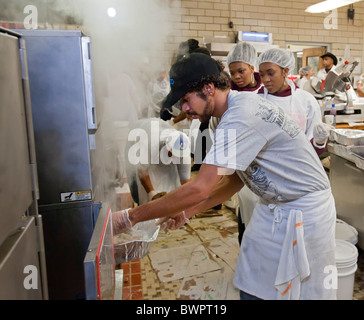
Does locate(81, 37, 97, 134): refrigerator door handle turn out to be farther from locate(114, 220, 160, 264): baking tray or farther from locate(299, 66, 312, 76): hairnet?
locate(299, 66, 312, 76): hairnet

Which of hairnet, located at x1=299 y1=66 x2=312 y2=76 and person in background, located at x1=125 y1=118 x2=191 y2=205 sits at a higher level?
hairnet, located at x1=299 y1=66 x2=312 y2=76

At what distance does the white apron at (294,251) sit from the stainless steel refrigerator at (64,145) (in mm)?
770

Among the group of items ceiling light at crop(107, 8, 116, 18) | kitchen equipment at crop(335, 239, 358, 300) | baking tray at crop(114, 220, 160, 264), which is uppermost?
ceiling light at crop(107, 8, 116, 18)

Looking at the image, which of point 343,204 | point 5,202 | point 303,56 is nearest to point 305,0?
point 303,56

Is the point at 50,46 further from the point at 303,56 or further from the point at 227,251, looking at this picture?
the point at 303,56

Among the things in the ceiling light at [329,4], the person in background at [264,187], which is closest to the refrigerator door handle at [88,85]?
the person in background at [264,187]

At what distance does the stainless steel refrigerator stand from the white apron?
2.53 ft

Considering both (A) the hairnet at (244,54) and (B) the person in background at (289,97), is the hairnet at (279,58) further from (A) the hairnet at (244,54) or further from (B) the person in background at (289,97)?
(A) the hairnet at (244,54)

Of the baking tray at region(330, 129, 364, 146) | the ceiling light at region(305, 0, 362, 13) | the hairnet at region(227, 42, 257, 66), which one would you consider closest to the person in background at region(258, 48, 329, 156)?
→ the hairnet at region(227, 42, 257, 66)

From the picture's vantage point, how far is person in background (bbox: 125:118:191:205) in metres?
2.68

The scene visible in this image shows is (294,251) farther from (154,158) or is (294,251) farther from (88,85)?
(154,158)

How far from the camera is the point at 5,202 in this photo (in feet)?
2.49

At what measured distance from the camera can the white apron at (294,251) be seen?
1.31 meters

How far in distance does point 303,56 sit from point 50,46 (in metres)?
7.23
